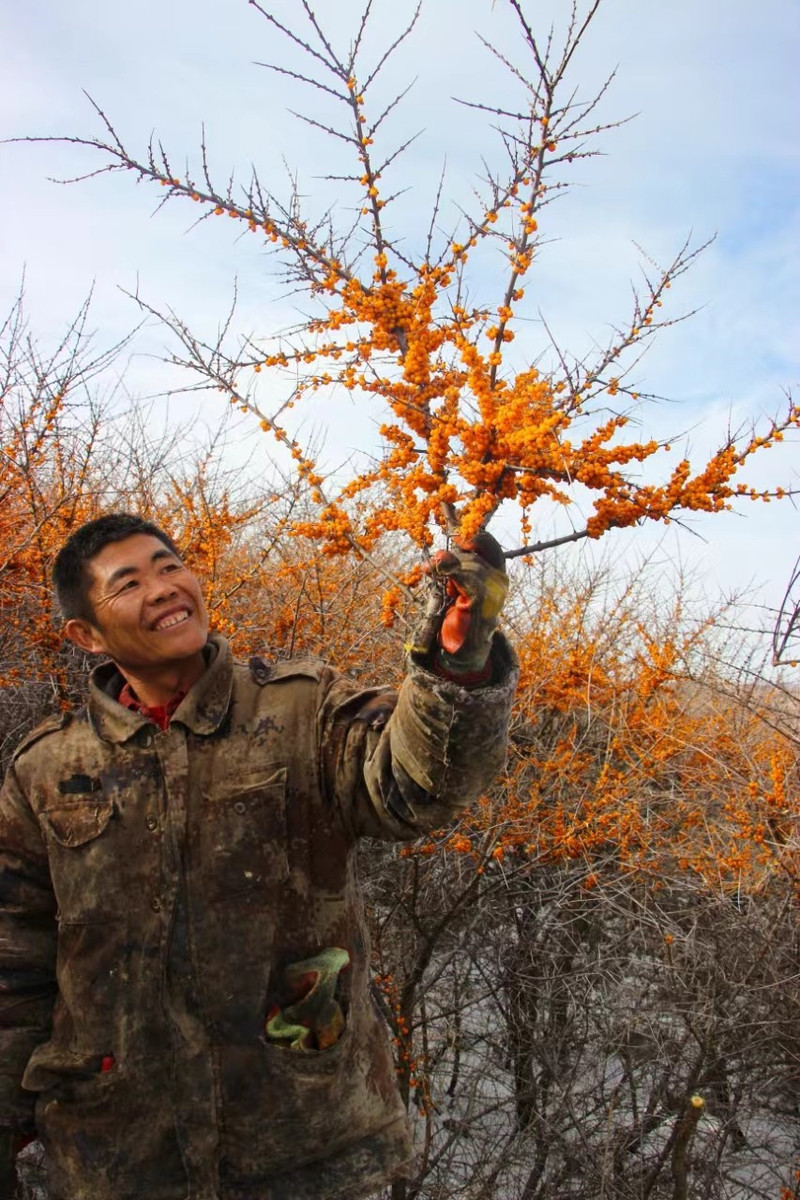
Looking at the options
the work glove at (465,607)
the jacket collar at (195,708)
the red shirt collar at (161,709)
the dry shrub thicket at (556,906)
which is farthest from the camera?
the dry shrub thicket at (556,906)

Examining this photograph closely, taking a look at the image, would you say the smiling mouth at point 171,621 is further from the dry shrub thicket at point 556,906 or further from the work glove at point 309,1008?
the dry shrub thicket at point 556,906

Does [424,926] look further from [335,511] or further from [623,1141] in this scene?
[335,511]

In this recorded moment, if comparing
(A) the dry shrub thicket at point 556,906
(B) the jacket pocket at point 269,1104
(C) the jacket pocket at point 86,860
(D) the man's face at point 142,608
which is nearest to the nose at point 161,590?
(D) the man's face at point 142,608

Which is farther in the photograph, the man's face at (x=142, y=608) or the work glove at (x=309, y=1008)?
the man's face at (x=142, y=608)

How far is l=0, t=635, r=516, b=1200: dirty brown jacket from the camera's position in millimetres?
1665

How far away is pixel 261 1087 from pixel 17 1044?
1.84ft

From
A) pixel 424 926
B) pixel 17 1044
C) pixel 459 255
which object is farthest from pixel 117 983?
pixel 424 926

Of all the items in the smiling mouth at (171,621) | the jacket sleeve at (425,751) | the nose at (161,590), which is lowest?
the jacket sleeve at (425,751)

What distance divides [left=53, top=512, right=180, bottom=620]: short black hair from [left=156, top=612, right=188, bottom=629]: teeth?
18 centimetres

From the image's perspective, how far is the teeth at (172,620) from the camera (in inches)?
72.2

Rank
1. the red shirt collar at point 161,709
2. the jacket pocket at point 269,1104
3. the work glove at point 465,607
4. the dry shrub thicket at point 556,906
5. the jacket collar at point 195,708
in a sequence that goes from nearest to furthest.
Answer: the work glove at point 465,607
the jacket pocket at point 269,1104
the jacket collar at point 195,708
the red shirt collar at point 161,709
the dry shrub thicket at point 556,906

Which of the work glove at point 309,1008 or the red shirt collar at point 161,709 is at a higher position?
the red shirt collar at point 161,709

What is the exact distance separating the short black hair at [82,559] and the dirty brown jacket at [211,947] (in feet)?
0.97

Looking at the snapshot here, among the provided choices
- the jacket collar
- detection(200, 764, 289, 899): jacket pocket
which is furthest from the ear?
detection(200, 764, 289, 899): jacket pocket
